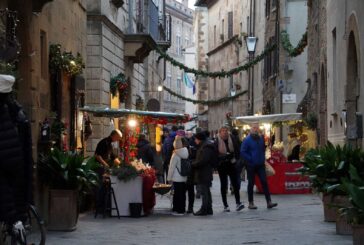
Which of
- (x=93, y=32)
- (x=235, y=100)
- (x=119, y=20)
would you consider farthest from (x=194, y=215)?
(x=235, y=100)

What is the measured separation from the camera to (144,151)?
72.1 ft

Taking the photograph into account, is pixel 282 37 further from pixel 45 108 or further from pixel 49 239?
pixel 49 239

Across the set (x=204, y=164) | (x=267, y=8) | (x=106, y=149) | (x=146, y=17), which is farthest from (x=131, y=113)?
(x=267, y=8)

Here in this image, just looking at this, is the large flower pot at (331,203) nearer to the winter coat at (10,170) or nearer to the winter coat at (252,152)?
the winter coat at (252,152)

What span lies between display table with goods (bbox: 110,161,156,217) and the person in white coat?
2.17 feet

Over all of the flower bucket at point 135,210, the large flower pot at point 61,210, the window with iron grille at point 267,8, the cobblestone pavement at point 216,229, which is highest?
the window with iron grille at point 267,8

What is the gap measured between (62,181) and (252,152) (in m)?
5.89

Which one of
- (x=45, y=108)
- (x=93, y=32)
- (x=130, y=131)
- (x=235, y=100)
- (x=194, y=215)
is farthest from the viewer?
(x=235, y=100)

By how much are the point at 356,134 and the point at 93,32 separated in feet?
32.1

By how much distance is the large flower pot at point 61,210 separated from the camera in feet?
45.2

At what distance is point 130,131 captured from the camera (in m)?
19.0

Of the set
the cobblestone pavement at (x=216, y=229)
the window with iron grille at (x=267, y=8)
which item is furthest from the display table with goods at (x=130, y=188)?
the window with iron grille at (x=267, y=8)

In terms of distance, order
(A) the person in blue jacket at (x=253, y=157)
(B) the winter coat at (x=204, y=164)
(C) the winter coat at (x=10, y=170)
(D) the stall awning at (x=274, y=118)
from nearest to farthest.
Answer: (C) the winter coat at (x=10, y=170) → (B) the winter coat at (x=204, y=164) → (A) the person in blue jacket at (x=253, y=157) → (D) the stall awning at (x=274, y=118)

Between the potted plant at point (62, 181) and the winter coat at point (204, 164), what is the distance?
3.89 metres
